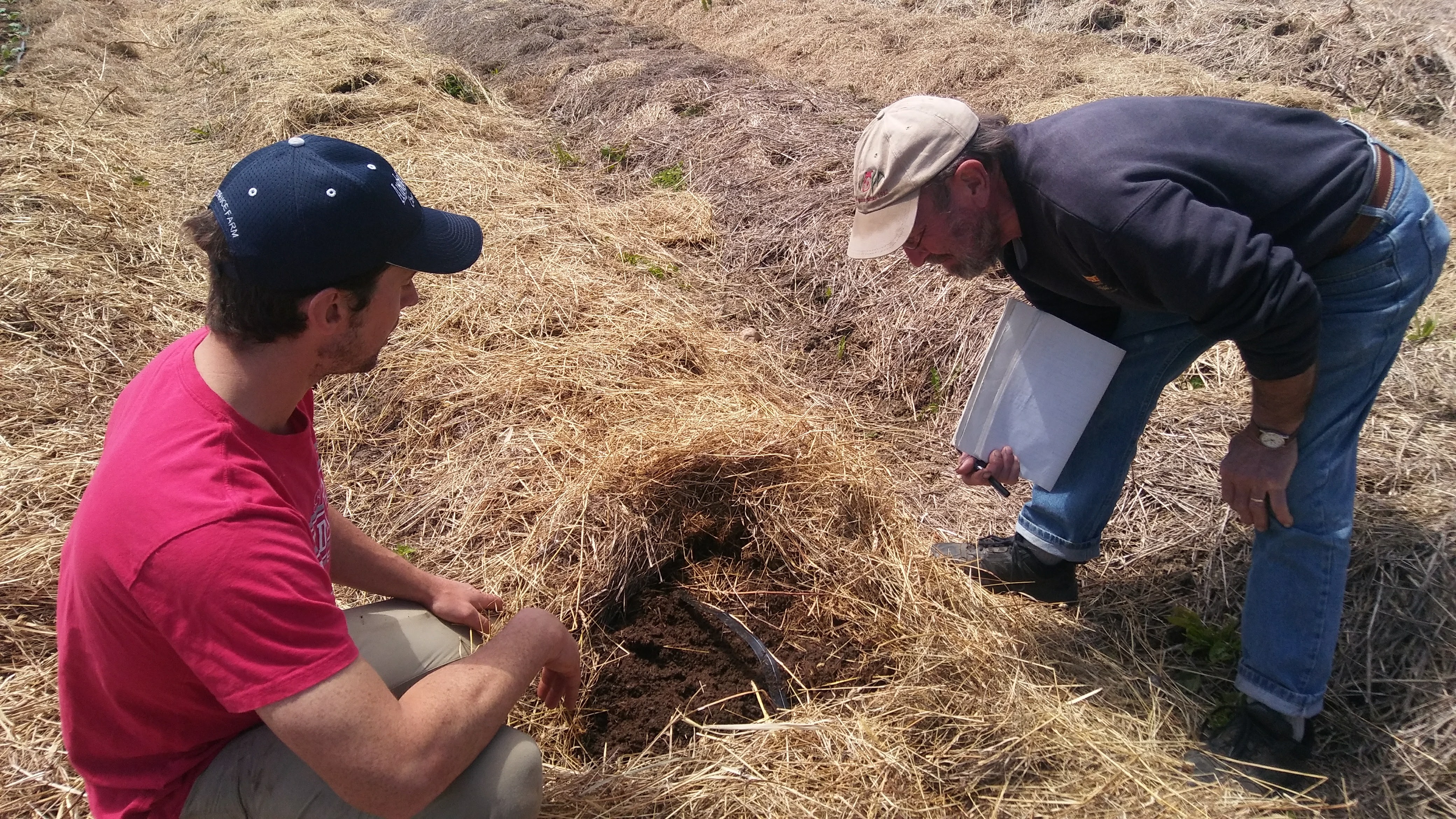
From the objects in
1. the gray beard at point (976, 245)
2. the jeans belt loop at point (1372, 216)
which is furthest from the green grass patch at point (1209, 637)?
the gray beard at point (976, 245)

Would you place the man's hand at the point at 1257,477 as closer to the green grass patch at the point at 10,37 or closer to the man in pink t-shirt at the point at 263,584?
the man in pink t-shirt at the point at 263,584

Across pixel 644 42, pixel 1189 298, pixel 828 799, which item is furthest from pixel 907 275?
pixel 644 42

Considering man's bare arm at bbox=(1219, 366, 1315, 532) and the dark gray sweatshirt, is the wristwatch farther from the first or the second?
the dark gray sweatshirt

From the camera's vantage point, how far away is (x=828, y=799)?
6.83 ft

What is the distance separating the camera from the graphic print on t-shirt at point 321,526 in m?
1.84

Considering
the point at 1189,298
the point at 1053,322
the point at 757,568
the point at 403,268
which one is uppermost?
the point at 403,268

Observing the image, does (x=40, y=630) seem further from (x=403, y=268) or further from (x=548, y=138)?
(x=548, y=138)

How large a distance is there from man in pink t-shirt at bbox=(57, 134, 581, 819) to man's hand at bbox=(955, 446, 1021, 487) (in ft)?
4.47

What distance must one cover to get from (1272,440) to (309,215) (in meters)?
2.12

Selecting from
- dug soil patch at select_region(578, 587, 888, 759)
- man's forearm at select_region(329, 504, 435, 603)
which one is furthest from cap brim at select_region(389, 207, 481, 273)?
dug soil patch at select_region(578, 587, 888, 759)

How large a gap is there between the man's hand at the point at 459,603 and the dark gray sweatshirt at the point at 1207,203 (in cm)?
169

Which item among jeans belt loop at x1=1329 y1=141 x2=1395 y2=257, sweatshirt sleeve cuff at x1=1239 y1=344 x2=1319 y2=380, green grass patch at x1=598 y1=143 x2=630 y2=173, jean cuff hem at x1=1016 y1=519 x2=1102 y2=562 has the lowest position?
jean cuff hem at x1=1016 y1=519 x2=1102 y2=562

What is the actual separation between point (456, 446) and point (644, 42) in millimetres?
7013

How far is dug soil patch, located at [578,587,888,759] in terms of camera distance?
248 centimetres
